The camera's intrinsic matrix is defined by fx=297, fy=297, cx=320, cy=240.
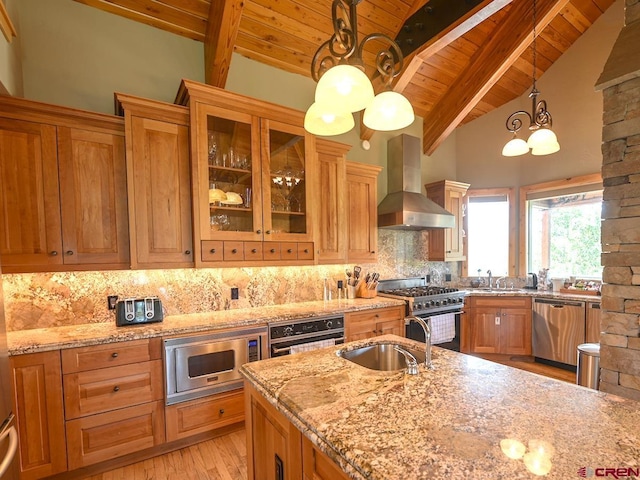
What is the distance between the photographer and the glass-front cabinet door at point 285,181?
2.71 m

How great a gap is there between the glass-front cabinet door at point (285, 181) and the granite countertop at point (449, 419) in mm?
1638

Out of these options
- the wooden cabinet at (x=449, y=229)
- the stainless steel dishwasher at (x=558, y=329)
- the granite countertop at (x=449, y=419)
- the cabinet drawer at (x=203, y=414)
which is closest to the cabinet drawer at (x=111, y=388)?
the cabinet drawer at (x=203, y=414)

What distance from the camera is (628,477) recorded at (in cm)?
67

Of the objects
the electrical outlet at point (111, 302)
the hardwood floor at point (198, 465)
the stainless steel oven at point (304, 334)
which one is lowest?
the hardwood floor at point (198, 465)

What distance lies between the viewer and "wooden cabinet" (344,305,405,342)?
2949mm

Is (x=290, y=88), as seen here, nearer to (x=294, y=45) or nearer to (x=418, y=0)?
(x=294, y=45)

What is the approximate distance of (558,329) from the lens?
3660 mm

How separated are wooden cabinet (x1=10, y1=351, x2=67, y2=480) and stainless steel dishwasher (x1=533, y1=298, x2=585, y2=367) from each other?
4.83 meters

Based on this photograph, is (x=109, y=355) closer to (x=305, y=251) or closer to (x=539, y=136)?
(x=305, y=251)

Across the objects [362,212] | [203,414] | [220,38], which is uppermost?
[220,38]

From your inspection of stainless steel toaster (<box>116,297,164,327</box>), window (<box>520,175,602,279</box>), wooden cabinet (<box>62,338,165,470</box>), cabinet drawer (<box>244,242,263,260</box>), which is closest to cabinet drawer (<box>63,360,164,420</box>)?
wooden cabinet (<box>62,338,165,470</box>)

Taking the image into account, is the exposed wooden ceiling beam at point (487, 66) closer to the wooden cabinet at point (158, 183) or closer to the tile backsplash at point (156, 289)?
the tile backsplash at point (156, 289)

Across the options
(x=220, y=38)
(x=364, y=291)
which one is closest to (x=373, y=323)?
(x=364, y=291)

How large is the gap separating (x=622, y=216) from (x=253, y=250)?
2.53 meters
